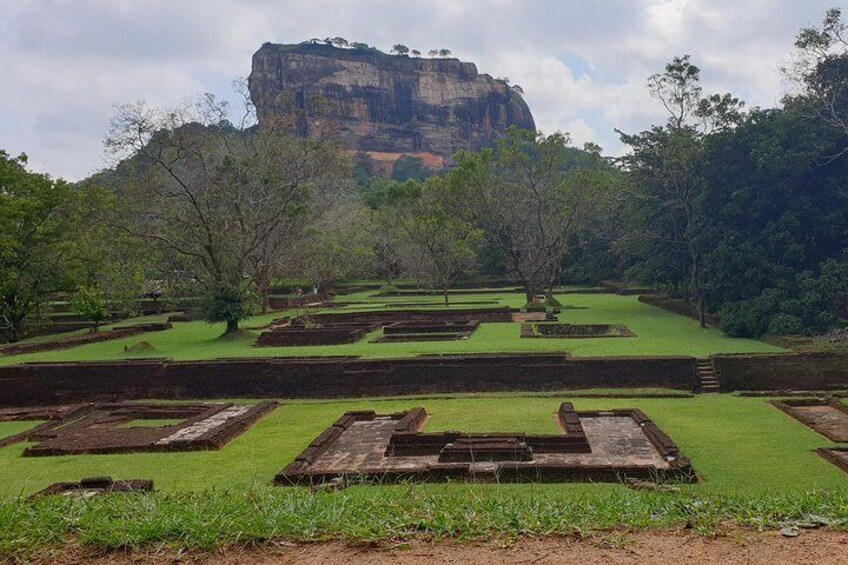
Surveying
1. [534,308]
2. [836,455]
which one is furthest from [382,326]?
[836,455]

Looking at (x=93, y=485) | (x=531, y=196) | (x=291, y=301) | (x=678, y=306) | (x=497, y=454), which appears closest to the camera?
(x=93, y=485)

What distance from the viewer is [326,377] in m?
14.6

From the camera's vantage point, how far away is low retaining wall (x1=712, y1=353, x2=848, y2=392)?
42.1 ft

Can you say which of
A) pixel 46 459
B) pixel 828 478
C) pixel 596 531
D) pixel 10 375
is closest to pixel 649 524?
pixel 596 531

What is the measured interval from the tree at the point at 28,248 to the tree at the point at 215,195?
239cm

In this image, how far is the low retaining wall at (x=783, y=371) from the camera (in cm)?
1284

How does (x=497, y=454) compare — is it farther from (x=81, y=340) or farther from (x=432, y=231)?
(x=432, y=231)

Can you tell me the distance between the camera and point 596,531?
3.83 meters

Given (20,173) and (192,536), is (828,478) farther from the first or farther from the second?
(20,173)

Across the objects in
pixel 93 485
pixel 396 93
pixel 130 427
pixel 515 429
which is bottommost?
pixel 130 427

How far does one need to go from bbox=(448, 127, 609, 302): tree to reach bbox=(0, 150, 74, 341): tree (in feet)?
50.7

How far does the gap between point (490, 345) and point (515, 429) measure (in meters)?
6.03

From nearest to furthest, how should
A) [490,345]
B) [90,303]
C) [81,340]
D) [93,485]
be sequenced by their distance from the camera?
[93,485] → [490,345] → [81,340] → [90,303]

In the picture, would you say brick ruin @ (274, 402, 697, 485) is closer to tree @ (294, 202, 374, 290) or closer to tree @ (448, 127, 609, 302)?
tree @ (448, 127, 609, 302)
